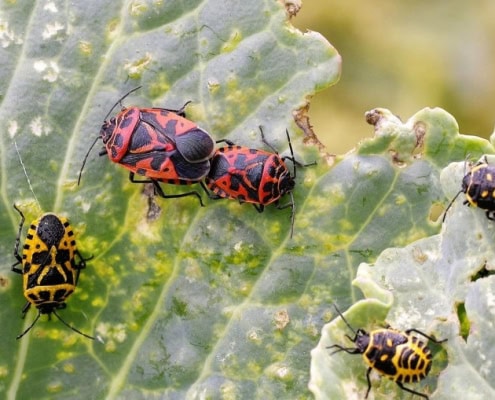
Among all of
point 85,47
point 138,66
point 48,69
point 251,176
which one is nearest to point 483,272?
point 251,176

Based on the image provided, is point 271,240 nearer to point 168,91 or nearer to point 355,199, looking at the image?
point 355,199

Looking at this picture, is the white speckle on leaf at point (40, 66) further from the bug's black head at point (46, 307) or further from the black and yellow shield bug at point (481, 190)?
the black and yellow shield bug at point (481, 190)

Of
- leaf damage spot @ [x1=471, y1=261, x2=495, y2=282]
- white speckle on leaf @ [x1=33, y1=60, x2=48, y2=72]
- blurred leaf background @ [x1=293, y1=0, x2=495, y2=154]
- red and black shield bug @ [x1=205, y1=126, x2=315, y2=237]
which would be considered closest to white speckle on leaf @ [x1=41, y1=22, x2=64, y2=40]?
white speckle on leaf @ [x1=33, y1=60, x2=48, y2=72]

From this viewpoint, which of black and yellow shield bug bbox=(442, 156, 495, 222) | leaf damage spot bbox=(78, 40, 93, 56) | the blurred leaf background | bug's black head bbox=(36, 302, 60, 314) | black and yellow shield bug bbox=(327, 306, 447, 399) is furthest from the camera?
the blurred leaf background

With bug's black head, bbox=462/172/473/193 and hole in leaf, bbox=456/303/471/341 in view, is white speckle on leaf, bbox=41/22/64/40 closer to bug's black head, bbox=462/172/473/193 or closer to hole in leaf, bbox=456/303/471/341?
bug's black head, bbox=462/172/473/193

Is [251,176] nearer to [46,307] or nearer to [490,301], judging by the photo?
[46,307]

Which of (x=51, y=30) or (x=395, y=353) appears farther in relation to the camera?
(x=51, y=30)
